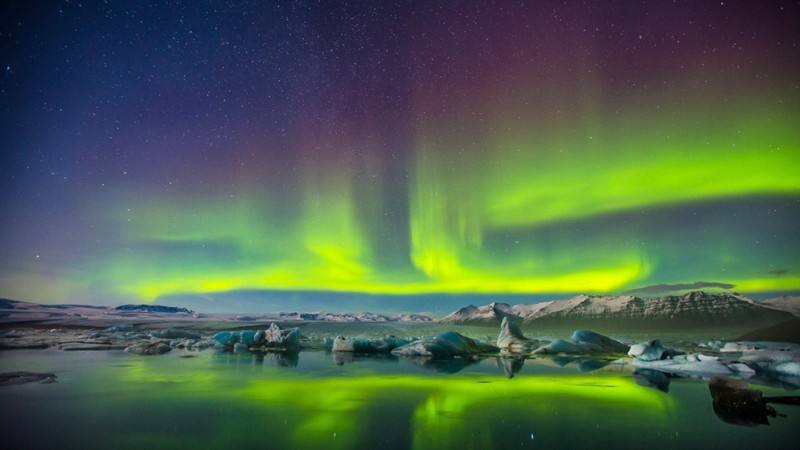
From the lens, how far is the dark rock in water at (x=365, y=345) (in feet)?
110

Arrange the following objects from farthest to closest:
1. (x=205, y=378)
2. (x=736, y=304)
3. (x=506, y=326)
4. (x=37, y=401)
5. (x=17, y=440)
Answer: (x=736, y=304), (x=506, y=326), (x=205, y=378), (x=37, y=401), (x=17, y=440)

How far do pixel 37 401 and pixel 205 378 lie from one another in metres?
6.01

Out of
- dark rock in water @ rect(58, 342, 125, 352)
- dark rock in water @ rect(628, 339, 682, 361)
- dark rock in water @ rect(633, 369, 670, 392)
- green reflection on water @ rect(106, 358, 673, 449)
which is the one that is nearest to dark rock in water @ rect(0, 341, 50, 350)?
dark rock in water @ rect(58, 342, 125, 352)

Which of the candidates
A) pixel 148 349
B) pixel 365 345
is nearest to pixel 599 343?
pixel 365 345

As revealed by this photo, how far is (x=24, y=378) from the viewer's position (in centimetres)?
1538

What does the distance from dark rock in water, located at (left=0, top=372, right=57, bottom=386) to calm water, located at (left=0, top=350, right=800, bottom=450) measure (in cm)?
51

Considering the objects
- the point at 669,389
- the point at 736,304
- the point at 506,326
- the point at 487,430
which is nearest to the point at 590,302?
the point at 736,304

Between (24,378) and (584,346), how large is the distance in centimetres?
3288

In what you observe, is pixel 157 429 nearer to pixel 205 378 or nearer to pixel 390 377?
pixel 205 378

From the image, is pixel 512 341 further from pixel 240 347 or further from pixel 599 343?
pixel 240 347

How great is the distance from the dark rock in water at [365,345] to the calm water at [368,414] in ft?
53.0

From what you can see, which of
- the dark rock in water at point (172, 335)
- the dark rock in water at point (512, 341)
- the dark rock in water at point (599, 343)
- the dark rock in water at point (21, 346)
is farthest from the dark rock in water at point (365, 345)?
the dark rock in water at point (21, 346)

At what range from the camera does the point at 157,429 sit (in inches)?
352

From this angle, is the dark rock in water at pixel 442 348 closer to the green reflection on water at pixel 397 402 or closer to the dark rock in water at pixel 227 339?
the green reflection on water at pixel 397 402
